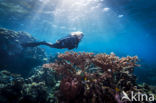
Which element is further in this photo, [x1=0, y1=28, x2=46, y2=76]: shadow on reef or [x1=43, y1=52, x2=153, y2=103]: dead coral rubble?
[x1=0, y1=28, x2=46, y2=76]: shadow on reef

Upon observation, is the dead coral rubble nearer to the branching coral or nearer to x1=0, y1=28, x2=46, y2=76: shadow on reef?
the branching coral

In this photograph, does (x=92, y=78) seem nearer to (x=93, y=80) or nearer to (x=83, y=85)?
(x=93, y=80)

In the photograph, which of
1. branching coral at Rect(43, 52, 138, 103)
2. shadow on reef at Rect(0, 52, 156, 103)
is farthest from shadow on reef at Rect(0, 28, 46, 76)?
branching coral at Rect(43, 52, 138, 103)

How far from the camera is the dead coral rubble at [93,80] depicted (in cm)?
307

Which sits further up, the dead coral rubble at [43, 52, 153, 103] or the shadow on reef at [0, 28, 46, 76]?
the shadow on reef at [0, 28, 46, 76]

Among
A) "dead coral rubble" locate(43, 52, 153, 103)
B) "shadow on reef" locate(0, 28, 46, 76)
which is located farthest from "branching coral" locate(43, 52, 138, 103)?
"shadow on reef" locate(0, 28, 46, 76)

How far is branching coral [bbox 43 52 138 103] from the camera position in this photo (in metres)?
3.10

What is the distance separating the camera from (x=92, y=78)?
11.7 ft

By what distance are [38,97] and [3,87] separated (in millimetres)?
1492

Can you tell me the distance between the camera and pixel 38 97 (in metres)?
3.75

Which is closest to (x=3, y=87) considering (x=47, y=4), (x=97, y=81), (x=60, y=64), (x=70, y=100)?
(x=60, y=64)

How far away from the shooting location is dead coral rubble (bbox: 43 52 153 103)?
307cm

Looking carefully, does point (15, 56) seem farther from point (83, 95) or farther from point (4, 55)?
point (83, 95)

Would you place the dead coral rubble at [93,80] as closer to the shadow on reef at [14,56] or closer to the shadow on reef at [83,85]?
the shadow on reef at [83,85]
